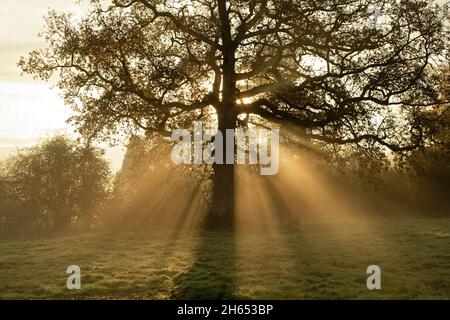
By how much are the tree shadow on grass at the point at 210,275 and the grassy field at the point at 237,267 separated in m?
0.03

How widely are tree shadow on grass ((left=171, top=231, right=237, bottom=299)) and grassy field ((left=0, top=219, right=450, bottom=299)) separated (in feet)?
0.09

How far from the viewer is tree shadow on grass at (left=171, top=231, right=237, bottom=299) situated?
13.3 m

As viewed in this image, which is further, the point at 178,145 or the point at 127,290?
the point at 178,145

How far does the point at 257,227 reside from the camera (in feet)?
103

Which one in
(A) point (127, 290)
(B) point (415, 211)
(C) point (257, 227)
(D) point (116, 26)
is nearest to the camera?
(A) point (127, 290)

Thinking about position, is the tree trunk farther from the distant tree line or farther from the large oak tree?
the distant tree line

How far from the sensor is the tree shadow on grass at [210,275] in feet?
43.8

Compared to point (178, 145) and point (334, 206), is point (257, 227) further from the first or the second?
point (334, 206)

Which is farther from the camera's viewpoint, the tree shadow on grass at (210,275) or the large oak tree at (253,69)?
the large oak tree at (253,69)

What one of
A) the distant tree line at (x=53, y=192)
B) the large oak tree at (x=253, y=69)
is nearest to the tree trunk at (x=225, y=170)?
the large oak tree at (x=253, y=69)

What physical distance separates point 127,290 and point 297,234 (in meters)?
15.5

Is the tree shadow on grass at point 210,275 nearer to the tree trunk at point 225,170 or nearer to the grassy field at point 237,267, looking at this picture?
the grassy field at point 237,267
